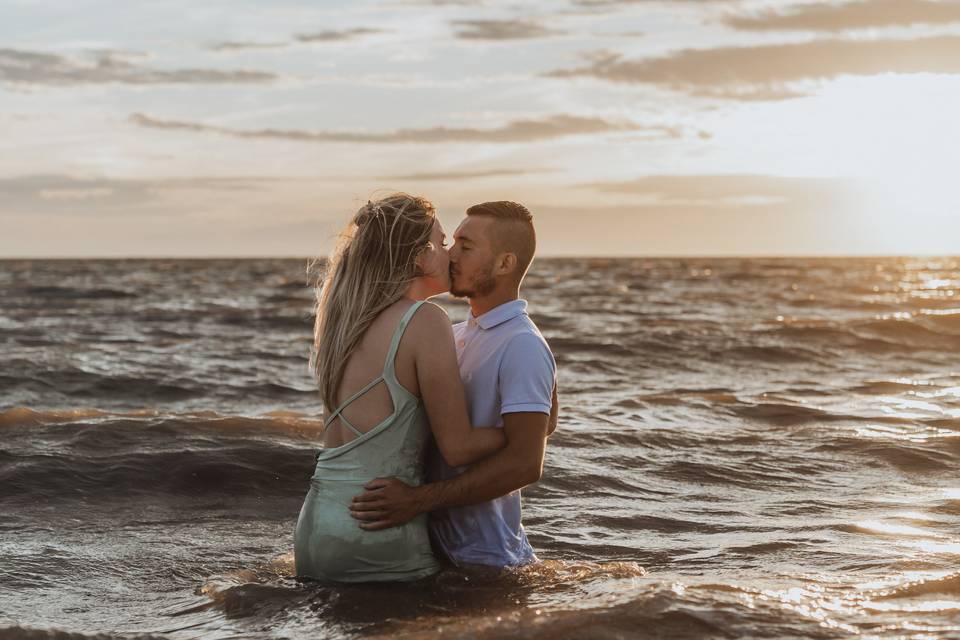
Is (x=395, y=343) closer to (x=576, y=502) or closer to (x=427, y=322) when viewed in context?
(x=427, y=322)

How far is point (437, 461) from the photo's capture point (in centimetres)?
475

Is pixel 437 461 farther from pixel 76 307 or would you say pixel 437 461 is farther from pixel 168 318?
pixel 76 307

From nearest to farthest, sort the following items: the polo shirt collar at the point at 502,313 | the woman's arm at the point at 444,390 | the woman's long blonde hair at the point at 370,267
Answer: the woman's arm at the point at 444,390 → the woman's long blonde hair at the point at 370,267 → the polo shirt collar at the point at 502,313

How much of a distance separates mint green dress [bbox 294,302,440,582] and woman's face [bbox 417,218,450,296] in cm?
23

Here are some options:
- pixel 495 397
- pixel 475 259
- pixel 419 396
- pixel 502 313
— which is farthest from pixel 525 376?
pixel 475 259

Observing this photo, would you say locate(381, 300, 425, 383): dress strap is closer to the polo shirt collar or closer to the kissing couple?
the kissing couple

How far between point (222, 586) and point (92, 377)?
10426 mm

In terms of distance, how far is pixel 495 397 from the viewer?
15.0 feet

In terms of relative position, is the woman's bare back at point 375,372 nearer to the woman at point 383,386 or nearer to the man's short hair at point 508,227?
the woman at point 383,386

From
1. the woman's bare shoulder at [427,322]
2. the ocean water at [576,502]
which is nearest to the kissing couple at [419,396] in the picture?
the woman's bare shoulder at [427,322]

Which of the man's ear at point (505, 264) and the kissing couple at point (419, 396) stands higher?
the man's ear at point (505, 264)

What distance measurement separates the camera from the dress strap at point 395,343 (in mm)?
4391

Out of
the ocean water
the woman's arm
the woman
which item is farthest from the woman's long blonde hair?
the ocean water

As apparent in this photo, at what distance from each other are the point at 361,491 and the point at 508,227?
1.34 meters
